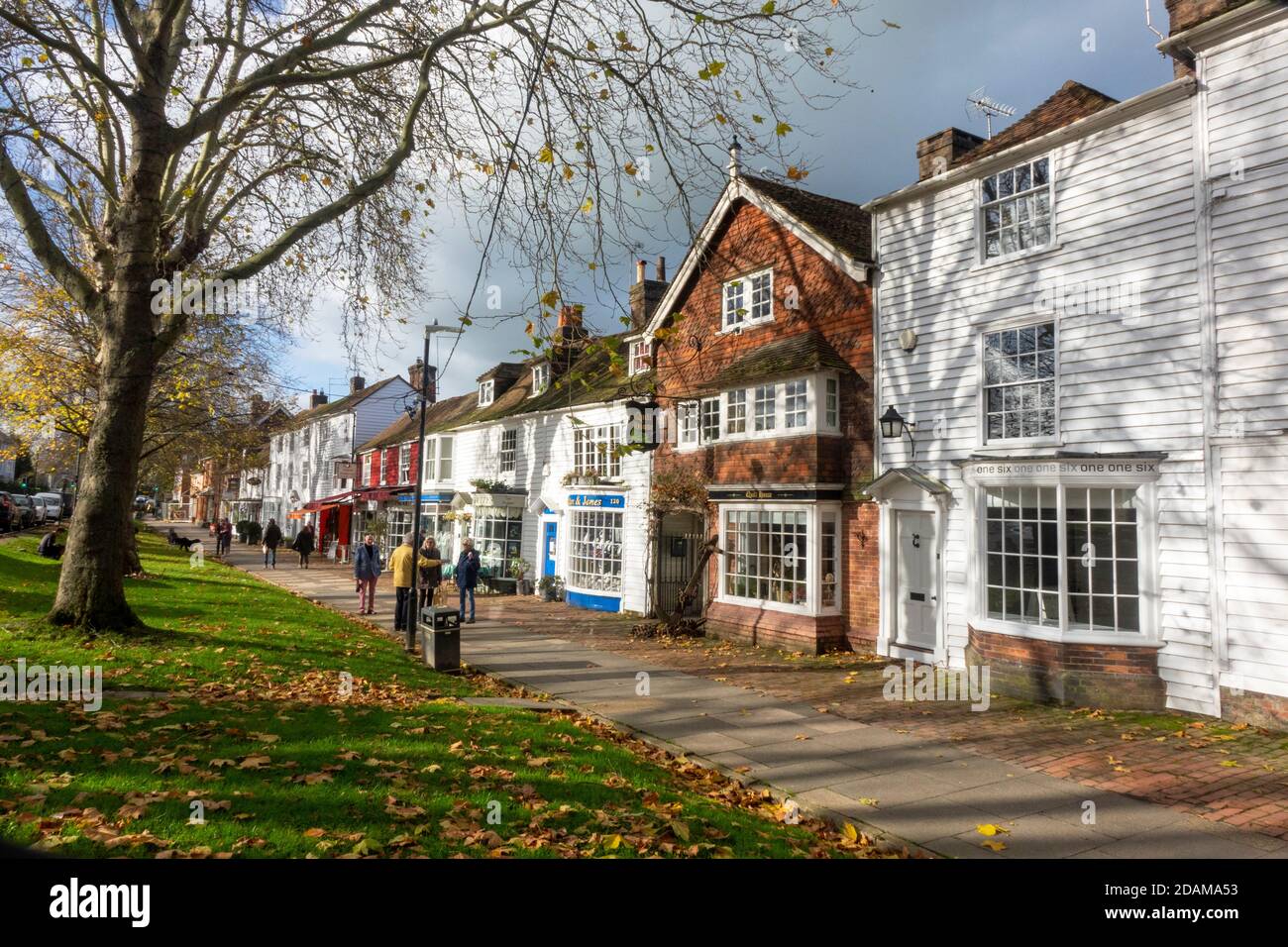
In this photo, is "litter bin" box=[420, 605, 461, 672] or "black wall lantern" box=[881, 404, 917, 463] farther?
"black wall lantern" box=[881, 404, 917, 463]

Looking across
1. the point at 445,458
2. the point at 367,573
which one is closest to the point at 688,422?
the point at 367,573

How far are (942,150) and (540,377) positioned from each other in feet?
54.5

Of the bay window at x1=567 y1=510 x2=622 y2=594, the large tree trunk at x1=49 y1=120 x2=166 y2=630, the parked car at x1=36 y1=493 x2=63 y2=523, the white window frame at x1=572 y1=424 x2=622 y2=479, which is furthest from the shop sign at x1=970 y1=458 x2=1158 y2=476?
the parked car at x1=36 y1=493 x2=63 y2=523

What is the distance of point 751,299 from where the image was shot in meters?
17.4

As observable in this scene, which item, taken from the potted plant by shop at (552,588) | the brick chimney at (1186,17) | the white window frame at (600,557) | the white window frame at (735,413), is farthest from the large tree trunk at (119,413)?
the potted plant by shop at (552,588)

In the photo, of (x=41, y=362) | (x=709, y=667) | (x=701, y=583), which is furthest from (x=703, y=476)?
(x=41, y=362)

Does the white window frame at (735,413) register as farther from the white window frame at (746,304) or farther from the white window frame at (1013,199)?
the white window frame at (1013,199)

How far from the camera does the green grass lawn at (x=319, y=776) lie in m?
4.47

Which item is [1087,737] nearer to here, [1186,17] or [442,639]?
[442,639]

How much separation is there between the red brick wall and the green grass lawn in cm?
704

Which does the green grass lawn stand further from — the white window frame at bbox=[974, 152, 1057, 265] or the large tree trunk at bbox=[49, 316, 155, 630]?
the white window frame at bbox=[974, 152, 1057, 265]

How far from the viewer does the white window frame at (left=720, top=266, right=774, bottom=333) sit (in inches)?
663

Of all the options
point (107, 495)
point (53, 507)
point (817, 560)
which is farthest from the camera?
point (53, 507)
